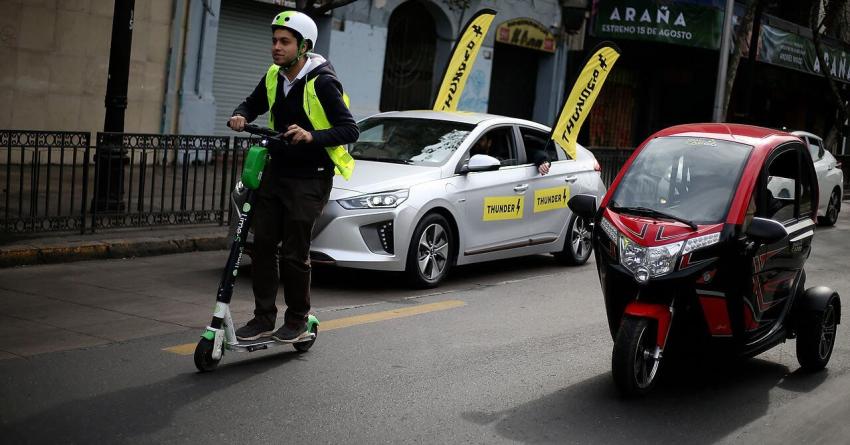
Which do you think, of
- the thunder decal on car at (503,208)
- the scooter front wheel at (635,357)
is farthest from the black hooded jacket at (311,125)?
the thunder decal on car at (503,208)

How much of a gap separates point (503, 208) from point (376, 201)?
171 centimetres

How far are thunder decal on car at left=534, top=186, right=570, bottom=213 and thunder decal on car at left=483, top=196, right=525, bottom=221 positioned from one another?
276mm

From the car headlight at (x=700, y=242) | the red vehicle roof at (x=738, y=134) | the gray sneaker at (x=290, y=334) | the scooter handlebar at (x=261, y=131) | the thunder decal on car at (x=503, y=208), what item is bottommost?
the gray sneaker at (x=290, y=334)

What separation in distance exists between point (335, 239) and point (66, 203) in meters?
3.00

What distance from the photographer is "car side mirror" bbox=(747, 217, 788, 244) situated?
6227 mm

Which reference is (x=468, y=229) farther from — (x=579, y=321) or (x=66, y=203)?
(x=66, y=203)

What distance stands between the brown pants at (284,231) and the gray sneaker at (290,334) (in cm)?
9

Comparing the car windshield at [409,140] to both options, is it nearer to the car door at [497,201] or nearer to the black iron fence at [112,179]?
the car door at [497,201]

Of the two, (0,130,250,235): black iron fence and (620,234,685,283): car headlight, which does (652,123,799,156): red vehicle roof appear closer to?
(620,234,685,283): car headlight

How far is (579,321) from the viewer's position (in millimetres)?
8828

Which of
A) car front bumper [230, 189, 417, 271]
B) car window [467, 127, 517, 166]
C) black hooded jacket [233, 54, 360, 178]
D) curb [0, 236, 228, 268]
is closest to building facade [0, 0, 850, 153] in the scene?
curb [0, 236, 228, 268]

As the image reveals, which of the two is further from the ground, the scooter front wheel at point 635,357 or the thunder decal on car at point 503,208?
the thunder decal on car at point 503,208

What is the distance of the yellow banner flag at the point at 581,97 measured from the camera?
12.0 m

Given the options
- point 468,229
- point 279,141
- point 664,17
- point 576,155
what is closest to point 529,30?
point 664,17
